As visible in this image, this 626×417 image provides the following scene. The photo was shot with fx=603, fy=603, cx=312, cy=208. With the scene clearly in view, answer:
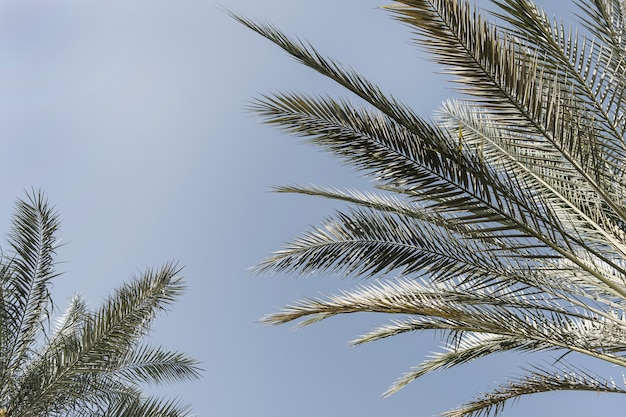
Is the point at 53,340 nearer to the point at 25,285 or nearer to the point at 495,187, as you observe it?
the point at 25,285

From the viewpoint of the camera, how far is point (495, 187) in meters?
3.80

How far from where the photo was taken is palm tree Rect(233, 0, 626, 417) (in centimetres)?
392

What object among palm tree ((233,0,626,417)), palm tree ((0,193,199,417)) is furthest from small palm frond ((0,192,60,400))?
palm tree ((233,0,626,417))

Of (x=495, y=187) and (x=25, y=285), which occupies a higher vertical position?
(x=495, y=187)

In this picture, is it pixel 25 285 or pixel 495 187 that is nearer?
pixel 495 187

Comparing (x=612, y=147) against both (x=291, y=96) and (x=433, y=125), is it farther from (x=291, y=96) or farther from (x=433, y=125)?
(x=291, y=96)

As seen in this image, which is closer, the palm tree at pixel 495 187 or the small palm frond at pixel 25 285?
the palm tree at pixel 495 187

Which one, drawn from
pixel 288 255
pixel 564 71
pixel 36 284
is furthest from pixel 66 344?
pixel 564 71

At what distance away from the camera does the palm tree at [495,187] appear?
392 cm

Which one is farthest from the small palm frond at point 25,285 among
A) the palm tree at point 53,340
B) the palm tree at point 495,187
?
the palm tree at point 495,187

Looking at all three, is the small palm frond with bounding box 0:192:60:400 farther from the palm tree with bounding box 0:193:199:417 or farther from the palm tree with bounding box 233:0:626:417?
the palm tree with bounding box 233:0:626:417

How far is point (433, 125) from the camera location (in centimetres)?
414

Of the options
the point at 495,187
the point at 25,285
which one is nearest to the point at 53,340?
the point at 25,285

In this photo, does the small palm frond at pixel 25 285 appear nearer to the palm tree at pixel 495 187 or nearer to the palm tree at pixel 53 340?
the palm tree at pixel 53 340
